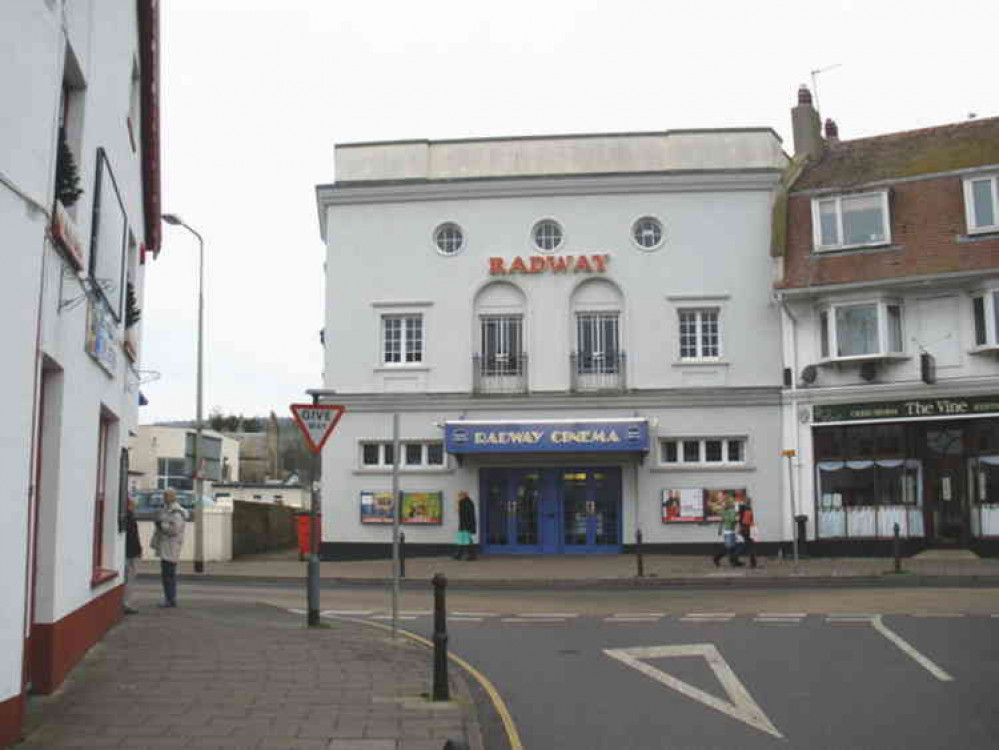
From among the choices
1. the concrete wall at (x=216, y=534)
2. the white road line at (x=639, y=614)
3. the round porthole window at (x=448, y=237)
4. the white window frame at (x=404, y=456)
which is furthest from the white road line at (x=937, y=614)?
the concrete wall at (x=216, y=534)

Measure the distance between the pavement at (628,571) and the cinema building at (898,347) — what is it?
4.57 ft

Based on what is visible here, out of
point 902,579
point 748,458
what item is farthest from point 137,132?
point 748,458

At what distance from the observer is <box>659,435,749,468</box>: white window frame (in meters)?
28.7

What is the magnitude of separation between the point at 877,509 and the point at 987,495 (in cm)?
253

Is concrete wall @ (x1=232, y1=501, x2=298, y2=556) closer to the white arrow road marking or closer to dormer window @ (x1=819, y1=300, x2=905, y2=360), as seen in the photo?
dormer window @ (x1=819, y1=300, x2=905, y2=360)

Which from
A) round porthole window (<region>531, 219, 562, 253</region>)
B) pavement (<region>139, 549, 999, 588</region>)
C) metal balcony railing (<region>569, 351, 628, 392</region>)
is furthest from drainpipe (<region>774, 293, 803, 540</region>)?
round porthole window (<region>531, 219, 562, 253</region>)

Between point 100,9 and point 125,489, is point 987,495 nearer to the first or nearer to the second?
point 125,489

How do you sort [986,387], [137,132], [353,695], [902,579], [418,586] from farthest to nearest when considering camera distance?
[986,387], [418,586], [902,579], [137,132], [353,695]

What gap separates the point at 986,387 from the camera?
2619 centimetres

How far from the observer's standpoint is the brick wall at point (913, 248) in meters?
26.5

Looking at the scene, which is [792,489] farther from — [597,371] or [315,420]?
[315,420]

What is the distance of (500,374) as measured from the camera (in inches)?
1166

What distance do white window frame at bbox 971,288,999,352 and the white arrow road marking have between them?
1659cm

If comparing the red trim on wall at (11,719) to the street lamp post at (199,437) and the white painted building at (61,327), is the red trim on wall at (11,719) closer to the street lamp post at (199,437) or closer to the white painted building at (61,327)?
the white painted building at (61,327)
